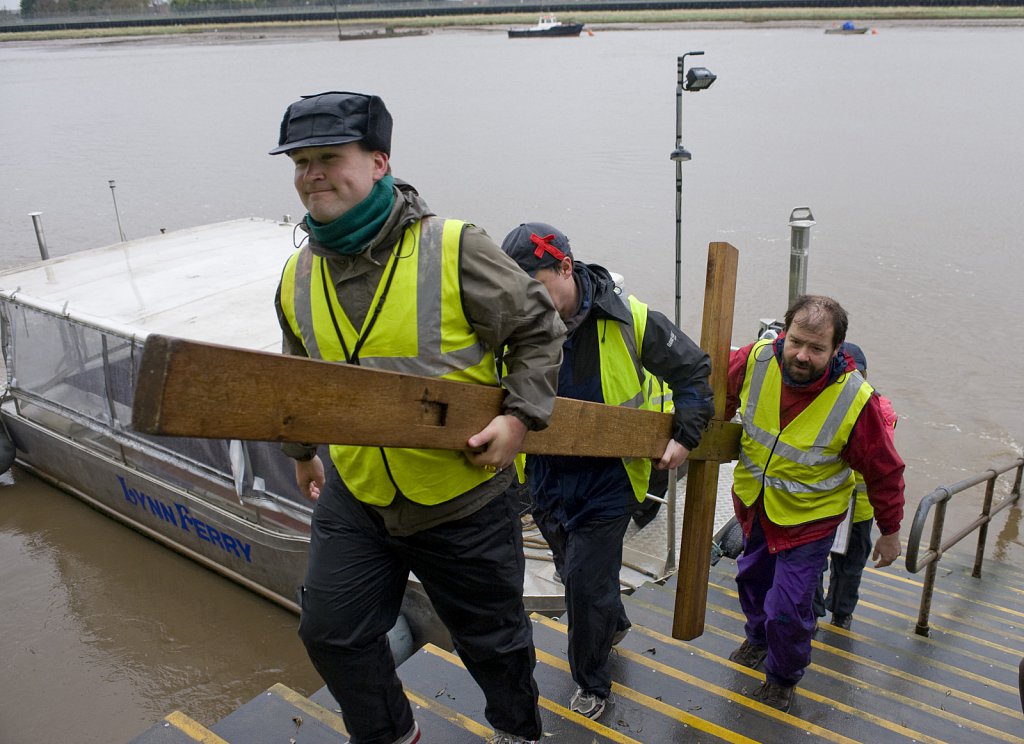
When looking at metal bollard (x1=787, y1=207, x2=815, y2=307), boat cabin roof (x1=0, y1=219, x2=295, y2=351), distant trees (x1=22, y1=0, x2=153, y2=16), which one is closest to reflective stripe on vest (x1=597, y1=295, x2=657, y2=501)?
metal bollard (x1=787, y1=207, x2=815, y2=307)

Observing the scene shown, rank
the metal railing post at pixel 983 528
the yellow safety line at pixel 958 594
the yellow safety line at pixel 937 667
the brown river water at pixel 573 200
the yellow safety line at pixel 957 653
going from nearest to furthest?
1. the yellow safety line at pixel 937 667
2. the yellow safety line at pixel 957 653
3. the yellow safety line at pixel 958 594
4. the metal railing post at pixel 983 528
5. the brown river water at pixel 573 200

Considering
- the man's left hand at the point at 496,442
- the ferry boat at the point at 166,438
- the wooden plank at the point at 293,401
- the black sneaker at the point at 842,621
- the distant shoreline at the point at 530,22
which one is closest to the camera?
the wooden plank at the point at 293,401

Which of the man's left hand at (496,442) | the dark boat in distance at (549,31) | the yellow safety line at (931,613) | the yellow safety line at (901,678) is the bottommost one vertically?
the yellow safety line at (931,613)

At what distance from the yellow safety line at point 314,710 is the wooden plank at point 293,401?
56.5 inches

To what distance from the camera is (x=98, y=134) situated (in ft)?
104

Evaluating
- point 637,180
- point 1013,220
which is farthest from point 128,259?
point 1013,220

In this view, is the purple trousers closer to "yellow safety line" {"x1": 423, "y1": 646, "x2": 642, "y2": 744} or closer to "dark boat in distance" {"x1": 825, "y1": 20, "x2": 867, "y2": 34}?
"yellow safety line" {"x1": 423, "y1": 646, "x2": 642, "y2": 744}

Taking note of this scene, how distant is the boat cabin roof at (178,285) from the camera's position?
23.9 feet

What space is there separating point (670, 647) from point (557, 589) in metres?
1.92

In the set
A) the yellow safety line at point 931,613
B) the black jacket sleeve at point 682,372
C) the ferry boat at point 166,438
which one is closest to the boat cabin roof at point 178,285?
the ferry boat at point 166,438

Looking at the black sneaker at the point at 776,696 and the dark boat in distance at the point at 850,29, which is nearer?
the black sneaker at the point at 776,696

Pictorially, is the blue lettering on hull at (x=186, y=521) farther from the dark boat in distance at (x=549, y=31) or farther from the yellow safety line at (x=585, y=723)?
the dark boat in distance at (x=549, y=31)

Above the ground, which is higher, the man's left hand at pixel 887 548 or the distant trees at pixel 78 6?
the distant trees at pixel 78 6

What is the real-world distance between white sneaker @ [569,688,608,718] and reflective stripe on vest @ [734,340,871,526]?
0.97 meters
